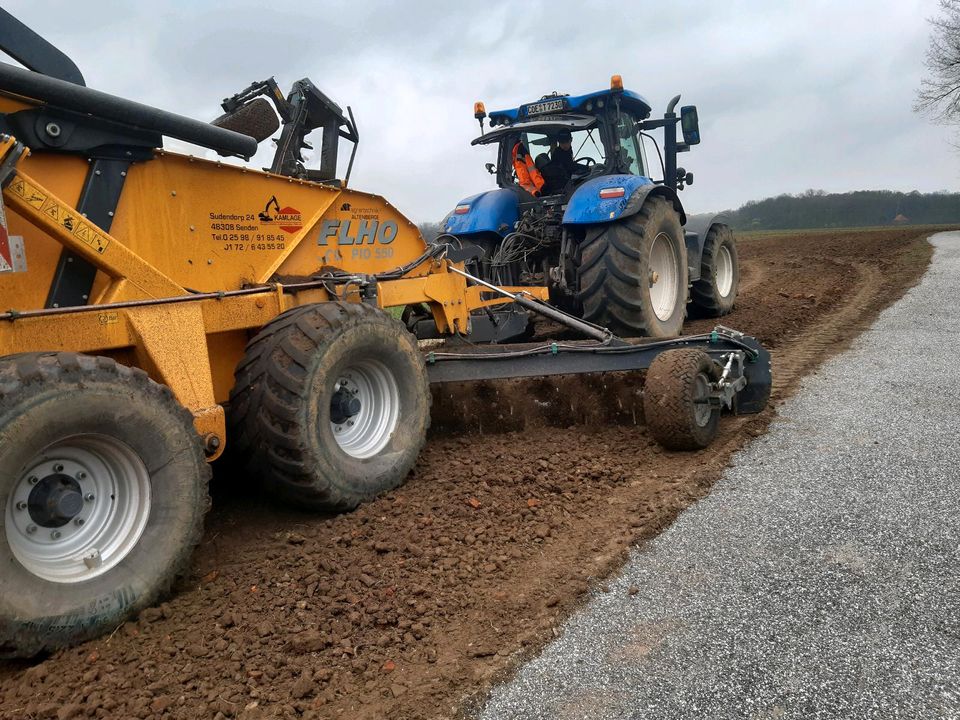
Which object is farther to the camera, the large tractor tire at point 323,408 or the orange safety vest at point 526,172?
the orange safety vest at point 526,172

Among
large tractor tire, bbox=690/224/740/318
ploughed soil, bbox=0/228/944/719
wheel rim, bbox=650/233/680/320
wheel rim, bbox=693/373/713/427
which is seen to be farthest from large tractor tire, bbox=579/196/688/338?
large tractor tire, bbox=690/224/740/318

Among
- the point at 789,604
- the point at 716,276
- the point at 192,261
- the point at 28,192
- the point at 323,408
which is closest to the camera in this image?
the point at 789,604

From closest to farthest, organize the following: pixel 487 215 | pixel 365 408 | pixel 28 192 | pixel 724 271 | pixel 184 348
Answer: pixel 28 192
pixel 184 348
pixel 365 408
pixel 487 215
pixel 724 271

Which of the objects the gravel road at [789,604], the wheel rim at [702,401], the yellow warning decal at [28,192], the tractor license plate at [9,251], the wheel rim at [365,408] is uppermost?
the yellow warning decal at [28,192]

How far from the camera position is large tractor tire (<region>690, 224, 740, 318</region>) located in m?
9.01

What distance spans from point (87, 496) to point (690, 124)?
712cm

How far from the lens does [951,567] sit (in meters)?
2.87

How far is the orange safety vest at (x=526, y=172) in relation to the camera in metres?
7.64

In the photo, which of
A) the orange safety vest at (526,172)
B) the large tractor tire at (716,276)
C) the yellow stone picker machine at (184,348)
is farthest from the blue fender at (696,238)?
the yellow stone picker machine at (184,348)

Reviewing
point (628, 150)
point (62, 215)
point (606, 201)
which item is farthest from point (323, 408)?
point (628, 150)

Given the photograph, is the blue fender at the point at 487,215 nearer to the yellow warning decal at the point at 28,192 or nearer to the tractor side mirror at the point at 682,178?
the tractor side mirror at the point at 682,178

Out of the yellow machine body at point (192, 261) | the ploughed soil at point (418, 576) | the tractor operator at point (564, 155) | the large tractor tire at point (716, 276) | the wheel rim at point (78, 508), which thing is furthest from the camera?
the large tractor tire at point (716, 276)

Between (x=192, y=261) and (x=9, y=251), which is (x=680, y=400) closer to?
(x=192, y=261)

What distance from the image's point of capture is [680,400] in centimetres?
424
